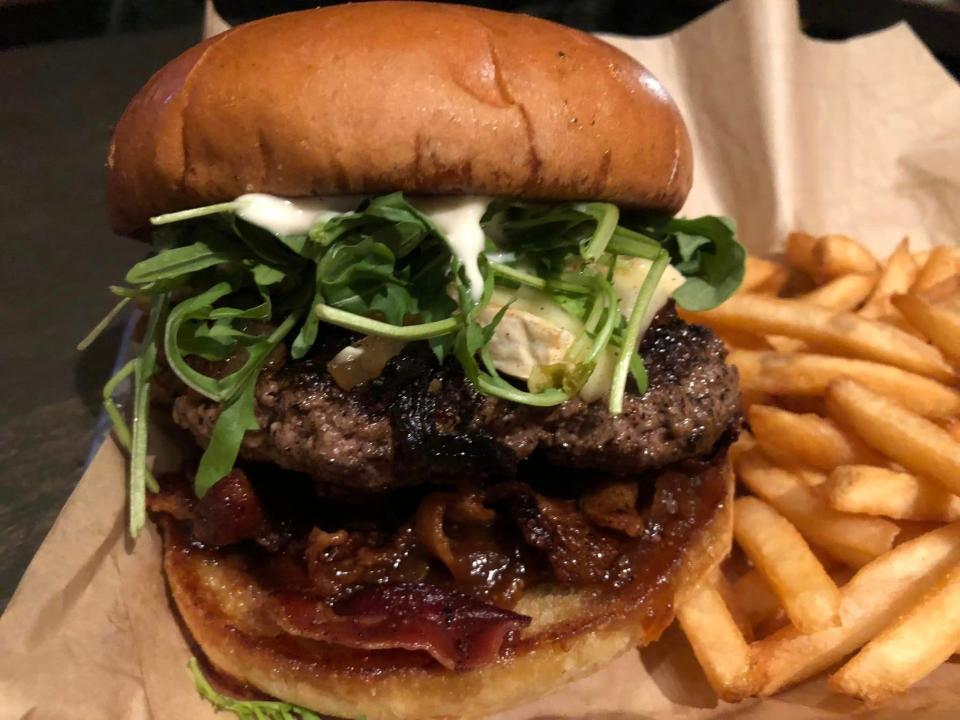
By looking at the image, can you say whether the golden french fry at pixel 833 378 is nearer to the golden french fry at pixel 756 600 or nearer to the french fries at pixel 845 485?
the french fries at pixel 845 485

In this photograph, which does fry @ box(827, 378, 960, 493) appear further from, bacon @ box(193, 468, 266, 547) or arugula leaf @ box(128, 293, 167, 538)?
arugula leaf @ box(128, 293, 167, 538)

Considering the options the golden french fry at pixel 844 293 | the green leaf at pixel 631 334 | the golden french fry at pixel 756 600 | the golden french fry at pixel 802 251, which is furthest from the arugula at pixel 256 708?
the golden french fry at pixel 802 251

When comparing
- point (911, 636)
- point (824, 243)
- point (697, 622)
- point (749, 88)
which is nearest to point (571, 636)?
point (697, 622)

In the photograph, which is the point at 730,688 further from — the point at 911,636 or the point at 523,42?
the point at 523,42

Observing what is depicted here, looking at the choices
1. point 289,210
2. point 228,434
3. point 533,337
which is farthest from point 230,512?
point 533,337

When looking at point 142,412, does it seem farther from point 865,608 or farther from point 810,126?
point 810,126

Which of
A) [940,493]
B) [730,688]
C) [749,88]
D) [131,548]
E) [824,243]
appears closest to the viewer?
[730,688]

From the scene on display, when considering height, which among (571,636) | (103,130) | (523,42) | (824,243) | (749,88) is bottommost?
(103,130)
